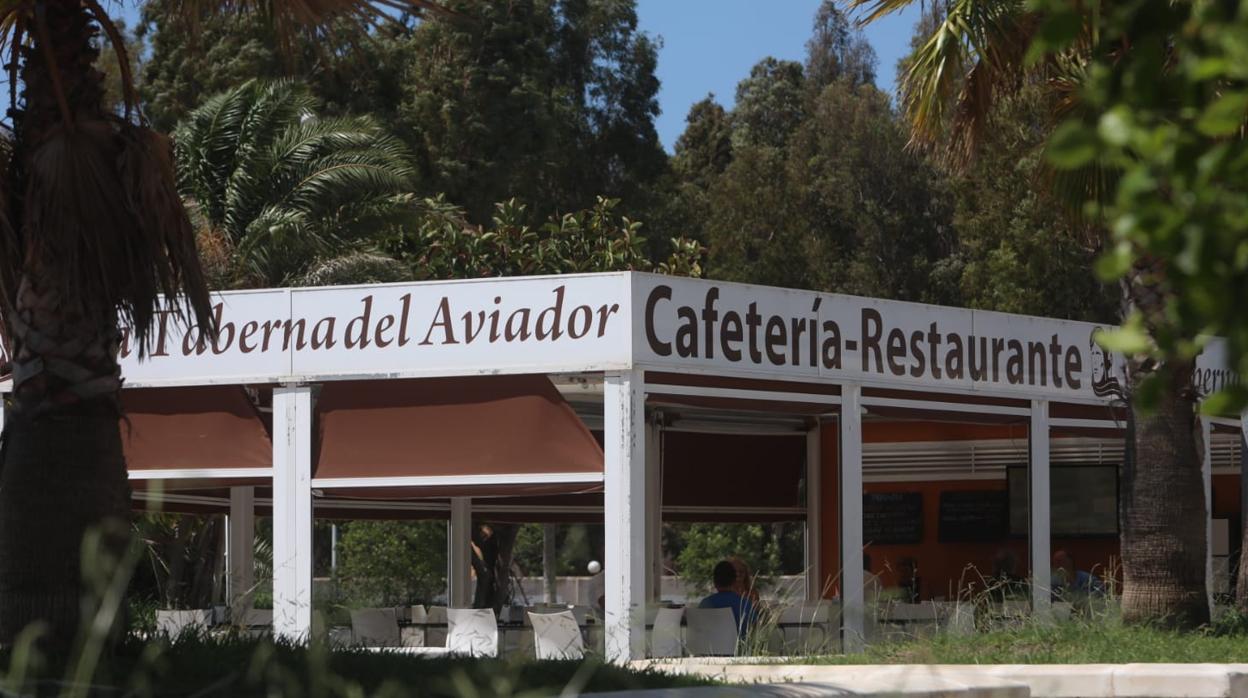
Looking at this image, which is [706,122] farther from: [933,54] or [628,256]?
[933,54]

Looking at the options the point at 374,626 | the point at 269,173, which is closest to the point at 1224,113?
the point at 374,626

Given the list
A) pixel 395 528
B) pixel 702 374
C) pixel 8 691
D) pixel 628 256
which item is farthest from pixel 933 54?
pixel 395 528

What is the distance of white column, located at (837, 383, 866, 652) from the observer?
15.1m

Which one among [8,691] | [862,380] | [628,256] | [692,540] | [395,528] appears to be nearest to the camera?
[8,691]

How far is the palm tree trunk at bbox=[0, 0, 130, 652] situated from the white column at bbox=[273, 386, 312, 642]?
5.62 meters

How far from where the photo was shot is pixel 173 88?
40.2 m

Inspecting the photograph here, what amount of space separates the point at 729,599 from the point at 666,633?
2.67 feet

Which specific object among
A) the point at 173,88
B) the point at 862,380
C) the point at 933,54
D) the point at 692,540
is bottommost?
the point at 692,540

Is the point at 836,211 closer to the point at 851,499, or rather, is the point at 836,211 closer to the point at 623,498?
the point at 851,499

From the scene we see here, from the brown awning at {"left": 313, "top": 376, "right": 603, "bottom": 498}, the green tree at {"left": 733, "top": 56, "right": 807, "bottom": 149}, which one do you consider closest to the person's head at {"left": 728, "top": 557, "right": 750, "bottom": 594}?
the brown awning at {"left": 313, "top": 376, "right": 603, "bottom": 498}

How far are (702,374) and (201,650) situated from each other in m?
6.49

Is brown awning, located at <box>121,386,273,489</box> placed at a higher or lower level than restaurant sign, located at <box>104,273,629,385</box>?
lower

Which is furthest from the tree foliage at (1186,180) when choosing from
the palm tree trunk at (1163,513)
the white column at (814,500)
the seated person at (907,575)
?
the seated person at (907,575)

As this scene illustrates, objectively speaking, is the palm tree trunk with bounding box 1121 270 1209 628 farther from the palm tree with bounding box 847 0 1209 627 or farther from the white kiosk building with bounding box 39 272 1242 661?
the white kiosk building with bounding box 39 272 1242 661
